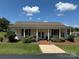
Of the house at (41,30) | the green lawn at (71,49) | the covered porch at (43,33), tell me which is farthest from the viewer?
the covered porch at (43,33)

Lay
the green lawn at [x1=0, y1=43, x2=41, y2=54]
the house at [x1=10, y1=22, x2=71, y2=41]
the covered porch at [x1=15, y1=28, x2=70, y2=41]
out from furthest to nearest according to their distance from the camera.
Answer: the covered porch at [x1=15, y1=28, x2=70, y2=41] → the house at [x1=10, y1=22, x2=71, y2=41] → the green lawn at [x1=0, y1=43, x2=41, y2=54]

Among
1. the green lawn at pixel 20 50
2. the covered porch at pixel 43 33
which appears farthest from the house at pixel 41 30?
the green lawn at pixel 20 50

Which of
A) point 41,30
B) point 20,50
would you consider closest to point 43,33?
point 41,30

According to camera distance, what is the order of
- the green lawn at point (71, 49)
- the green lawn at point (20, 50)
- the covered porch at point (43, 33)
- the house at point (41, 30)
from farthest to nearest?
the covered porch at point (43, 33) → the house at point (41, 30) → the green lawn at point (71, 49) → the green lawn at point (20, 50)

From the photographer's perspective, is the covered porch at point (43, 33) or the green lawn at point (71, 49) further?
the covered porch at point (43, 33)

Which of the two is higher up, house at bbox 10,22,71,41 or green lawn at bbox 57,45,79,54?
house at bbox 10,22,71,41

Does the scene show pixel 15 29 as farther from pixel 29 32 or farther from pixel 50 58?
pixel 50 58

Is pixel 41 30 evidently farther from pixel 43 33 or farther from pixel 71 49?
pixel 71 49

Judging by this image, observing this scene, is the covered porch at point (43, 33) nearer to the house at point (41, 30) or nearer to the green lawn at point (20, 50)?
the house at point (41, 30)

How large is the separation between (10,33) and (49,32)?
866cm

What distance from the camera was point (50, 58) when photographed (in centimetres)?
1770

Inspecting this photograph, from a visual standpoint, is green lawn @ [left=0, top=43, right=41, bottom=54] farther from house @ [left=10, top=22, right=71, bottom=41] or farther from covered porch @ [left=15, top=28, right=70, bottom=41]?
covered porch @ [left=15, top=28, right=70, bottom=41]

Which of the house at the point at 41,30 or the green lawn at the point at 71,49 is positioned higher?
the house at the point at 41,30

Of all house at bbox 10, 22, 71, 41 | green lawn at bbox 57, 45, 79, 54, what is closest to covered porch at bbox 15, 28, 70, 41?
house at bbox 10, 22, 71, 41
